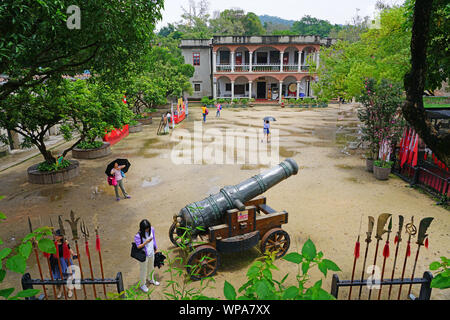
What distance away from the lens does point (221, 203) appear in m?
5.70

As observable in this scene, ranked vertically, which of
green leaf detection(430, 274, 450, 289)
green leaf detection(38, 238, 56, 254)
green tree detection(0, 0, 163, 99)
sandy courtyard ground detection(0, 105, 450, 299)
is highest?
green tree detection(0, 0, 163, 99)

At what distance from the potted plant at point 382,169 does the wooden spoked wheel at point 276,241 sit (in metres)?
6.08

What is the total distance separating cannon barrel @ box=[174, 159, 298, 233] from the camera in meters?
5.51

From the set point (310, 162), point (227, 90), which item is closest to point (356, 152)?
point (310, 162)

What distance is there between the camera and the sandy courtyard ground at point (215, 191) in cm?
588

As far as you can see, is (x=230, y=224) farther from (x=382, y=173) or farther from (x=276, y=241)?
(x=382, y=173)

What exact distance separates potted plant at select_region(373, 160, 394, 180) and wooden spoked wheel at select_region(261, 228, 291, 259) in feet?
20.0

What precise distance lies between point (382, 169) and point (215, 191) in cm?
576

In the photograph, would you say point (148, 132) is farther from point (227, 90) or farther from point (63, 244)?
point (227, 90)

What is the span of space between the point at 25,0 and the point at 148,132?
15208 mm

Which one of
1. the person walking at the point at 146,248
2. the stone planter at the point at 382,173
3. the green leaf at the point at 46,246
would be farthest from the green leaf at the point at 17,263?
the stone planter at the point at 382,173

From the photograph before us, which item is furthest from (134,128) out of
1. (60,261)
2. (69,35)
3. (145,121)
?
(60,261)

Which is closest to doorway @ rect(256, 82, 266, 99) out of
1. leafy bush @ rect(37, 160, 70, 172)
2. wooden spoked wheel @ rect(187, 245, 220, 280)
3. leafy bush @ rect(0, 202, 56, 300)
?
leafy bush @ rect(37, 160, 70, 172)

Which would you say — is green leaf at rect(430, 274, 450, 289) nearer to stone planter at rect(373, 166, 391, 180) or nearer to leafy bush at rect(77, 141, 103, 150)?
stone planter at rect(373, 166, 391, 180)
